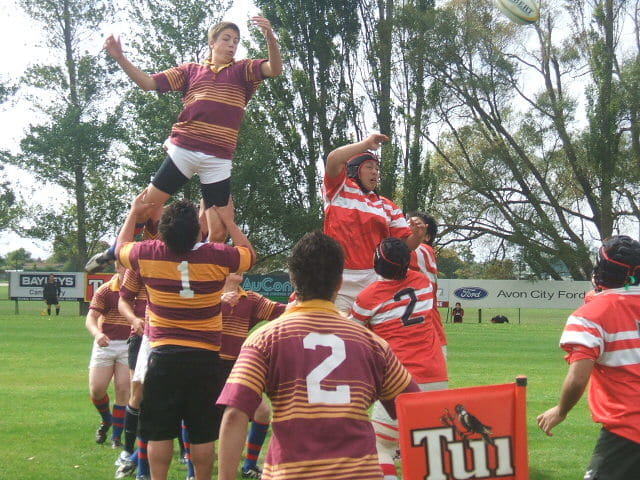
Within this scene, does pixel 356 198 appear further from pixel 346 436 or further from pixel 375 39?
pixel 375 39

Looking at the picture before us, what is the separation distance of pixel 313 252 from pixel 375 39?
38.5 meters

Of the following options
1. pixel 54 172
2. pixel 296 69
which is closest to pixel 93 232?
pixel 54 172

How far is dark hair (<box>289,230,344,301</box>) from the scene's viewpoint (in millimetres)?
3486

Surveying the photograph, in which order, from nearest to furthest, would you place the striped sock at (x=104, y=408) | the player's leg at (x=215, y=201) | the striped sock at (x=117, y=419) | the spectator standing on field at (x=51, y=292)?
1. the player's leg at (x=215, y=201)
2. the striped sock at (x=117, y=419)
3. the striped sock at (x=104, y=408)
4. the spectator standing on field at (x=51, y=292)

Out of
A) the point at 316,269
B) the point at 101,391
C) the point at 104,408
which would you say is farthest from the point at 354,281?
the point at 104,408

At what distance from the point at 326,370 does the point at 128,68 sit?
3.96 m

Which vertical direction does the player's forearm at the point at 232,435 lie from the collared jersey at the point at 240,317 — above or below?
below

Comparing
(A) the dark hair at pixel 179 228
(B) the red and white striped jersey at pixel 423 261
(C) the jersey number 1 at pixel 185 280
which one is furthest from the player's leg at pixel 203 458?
(B) the red and white striped jersey at pixel 423 261

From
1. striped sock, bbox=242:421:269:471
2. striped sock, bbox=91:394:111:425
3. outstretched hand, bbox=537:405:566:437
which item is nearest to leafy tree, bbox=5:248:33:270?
striped sock, bbox=91:394:111:425

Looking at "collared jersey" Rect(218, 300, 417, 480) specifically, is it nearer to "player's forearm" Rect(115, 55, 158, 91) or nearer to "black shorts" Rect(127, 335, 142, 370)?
"player's forearm" Rect(115, 55, 158, 91)

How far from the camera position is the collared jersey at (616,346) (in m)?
4.19

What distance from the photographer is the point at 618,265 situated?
4.34 meters

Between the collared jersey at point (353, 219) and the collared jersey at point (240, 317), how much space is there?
4.66 feet

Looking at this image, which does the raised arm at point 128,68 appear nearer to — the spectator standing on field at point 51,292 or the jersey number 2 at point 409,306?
the jersey number 2 at point 409,306
